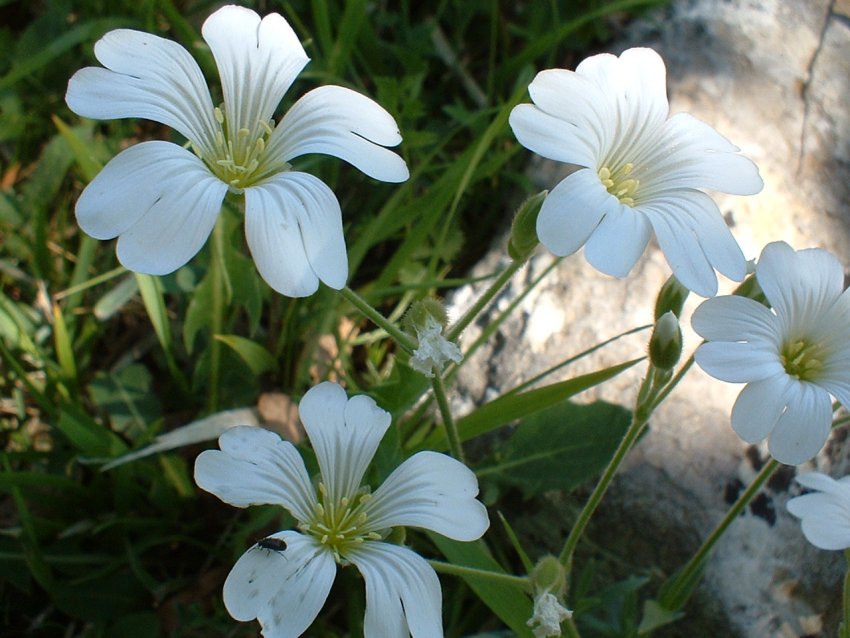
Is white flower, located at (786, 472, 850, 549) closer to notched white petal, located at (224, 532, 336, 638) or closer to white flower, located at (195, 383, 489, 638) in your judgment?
white flower, located at (195, 383, 489, 638)

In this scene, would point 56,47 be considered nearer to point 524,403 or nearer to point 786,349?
point 524,403

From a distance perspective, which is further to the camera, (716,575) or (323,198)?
(716,575)

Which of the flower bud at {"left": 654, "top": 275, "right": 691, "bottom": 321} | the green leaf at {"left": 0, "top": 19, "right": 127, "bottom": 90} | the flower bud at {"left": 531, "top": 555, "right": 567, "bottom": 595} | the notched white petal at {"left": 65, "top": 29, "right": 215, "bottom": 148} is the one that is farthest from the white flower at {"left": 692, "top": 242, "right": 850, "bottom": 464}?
the green leaf at {"left": 0, "top": 19, "right": 127, "bottom": 90}

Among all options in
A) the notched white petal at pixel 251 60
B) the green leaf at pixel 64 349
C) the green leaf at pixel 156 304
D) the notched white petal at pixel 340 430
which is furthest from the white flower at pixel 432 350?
the green leaf at pixel 64 349

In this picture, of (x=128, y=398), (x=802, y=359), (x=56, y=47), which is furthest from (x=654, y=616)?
(x=56, y=47)

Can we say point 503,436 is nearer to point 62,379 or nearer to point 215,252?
point 215,252

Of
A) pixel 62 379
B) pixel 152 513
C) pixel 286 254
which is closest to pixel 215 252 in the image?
pixel 62 379
